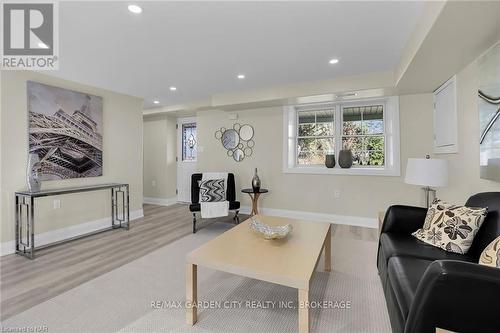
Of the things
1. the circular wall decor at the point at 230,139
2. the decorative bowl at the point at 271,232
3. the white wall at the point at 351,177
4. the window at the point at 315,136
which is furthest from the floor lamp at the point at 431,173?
the circular wall decor at the point at 230,139

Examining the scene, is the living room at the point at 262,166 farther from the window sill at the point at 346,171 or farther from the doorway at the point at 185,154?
the doorway at the point at 185,154

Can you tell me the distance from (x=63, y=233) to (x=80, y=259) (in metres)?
1.02

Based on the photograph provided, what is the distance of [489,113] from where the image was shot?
76.3 inches

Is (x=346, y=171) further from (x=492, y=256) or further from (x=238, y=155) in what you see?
(x=492, y=256)

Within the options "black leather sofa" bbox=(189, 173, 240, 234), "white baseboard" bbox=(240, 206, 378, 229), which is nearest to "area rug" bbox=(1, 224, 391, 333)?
"black leather sofa" bbox=(189, 173, 240, 234)

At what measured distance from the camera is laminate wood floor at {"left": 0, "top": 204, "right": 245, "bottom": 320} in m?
2.01

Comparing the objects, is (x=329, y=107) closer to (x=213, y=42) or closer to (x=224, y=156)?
(x=224, y=156)

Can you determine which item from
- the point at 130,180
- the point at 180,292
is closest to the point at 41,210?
the point at 130,180

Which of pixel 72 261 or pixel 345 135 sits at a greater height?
pixel 345 135

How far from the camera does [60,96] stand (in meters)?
3.35

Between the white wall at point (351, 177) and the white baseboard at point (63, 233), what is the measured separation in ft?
7.17

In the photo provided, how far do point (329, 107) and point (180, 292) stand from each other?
3645mm

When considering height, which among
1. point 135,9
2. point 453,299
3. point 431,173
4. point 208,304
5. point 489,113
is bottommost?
point 208,304

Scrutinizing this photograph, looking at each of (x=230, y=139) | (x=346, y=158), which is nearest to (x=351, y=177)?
(x=346, y=158)
